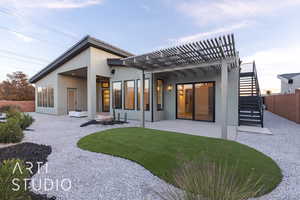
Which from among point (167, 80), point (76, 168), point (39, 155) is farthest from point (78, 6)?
point (76, 168)

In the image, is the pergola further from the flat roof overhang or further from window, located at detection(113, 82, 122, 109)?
window, located at detection(113, 82, 122, 109)

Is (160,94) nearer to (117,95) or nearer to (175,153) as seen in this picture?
(117,95)

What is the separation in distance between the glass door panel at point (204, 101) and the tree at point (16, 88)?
2466 centimetres

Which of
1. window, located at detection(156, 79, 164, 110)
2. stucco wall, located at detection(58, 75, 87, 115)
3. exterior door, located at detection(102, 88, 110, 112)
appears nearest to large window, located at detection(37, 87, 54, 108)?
stucco wall, located at detection(58, 75, 87, 115)

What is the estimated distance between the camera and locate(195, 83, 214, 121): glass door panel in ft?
26.1

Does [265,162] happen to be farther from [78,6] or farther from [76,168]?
[78,6]

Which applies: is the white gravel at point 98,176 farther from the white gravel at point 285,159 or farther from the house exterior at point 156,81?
the house exterior at point 156,81

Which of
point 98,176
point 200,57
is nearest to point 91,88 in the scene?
point 200,57

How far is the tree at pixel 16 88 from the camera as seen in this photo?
20.1m

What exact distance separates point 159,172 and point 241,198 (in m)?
1.73

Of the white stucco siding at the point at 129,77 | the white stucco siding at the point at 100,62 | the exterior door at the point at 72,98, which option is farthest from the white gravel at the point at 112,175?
the exterior door at the point at 72,98

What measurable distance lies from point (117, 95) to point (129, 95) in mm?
1089

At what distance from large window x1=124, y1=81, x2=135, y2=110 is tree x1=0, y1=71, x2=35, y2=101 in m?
20.1

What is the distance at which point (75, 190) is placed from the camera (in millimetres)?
2215
